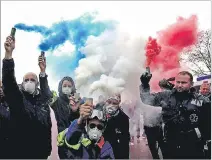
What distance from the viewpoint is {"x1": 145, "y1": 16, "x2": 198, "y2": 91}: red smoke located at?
31.9 ft

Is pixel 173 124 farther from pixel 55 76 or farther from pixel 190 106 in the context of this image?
pixel 55 76

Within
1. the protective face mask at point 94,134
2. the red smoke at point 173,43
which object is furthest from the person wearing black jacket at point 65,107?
the red smoke at point 173,43

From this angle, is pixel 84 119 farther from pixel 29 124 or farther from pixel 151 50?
pixel 151 50

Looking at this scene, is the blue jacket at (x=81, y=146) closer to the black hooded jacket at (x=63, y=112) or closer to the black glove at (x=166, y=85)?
the black hooded jacket at (x=63, y=112)

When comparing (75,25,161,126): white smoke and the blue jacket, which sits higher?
(75,25,161,126): white smoke

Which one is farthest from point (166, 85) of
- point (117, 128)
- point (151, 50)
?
point (117, 128)

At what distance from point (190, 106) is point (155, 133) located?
1.24 metres

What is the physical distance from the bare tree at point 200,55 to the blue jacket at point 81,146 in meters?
3.97

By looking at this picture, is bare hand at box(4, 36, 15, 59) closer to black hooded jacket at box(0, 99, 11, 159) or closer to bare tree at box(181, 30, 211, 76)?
black hooded jacket at box(0, 99, 11, 159)

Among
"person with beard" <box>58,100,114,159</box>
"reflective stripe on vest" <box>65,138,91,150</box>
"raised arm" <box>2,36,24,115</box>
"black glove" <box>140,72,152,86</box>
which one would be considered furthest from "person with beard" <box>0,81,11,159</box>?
"black glove" <box>140,72,152,86</box>

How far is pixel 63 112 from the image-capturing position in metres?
8.12

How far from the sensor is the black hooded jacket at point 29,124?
7.56m

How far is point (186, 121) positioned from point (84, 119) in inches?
74.5

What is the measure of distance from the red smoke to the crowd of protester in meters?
1.45
